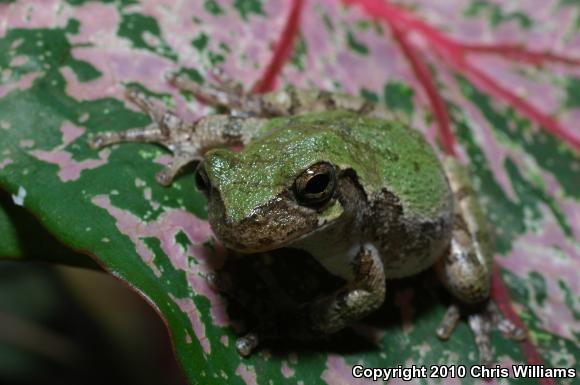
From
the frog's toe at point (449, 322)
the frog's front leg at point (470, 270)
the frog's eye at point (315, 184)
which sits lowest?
the frog's toe at point (449, 322)

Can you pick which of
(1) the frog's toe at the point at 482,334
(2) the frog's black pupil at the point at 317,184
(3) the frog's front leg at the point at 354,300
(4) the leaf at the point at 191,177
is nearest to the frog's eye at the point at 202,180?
(4) the leaf at the point at 191,177

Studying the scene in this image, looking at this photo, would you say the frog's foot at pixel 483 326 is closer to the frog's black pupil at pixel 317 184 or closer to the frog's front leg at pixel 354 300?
the frog's front leg at pixel 354 300

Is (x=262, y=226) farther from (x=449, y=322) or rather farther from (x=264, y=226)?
(x=449, y=322)

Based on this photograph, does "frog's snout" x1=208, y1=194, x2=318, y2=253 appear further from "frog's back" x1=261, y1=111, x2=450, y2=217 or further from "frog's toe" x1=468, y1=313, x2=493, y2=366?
"frog's toe" x1=468, y1=313, x2=493, y2=366

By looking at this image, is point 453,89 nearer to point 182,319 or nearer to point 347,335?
point 347,335

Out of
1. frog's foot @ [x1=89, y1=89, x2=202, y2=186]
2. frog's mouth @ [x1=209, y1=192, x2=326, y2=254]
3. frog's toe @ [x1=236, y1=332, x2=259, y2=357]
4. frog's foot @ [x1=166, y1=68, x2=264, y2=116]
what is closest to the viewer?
frog's mouth @ [x1=209, y1=192, x2=326, y2=254]

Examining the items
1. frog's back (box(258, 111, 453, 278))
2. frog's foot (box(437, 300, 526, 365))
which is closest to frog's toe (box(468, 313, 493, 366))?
frog's foot (box(437, 300, 526, 365))
